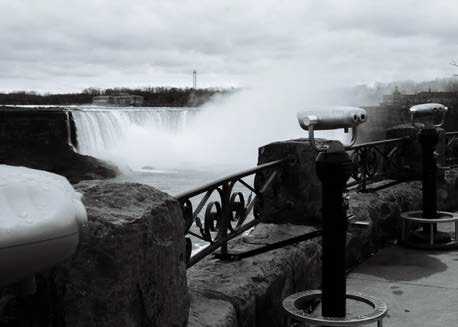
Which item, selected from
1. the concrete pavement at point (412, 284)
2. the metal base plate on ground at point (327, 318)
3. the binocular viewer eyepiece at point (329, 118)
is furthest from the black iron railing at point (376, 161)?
the binocular viewer eyepiece at point (329, 118)

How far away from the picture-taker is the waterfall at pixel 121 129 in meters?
35.4

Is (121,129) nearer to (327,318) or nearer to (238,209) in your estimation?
(238,209)

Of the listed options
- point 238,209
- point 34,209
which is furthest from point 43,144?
point 34,209

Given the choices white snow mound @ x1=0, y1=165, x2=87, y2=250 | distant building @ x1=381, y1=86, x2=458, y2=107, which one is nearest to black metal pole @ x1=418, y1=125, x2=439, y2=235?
white snow mound @ x1=0, y1=165, x2=87, y2=250

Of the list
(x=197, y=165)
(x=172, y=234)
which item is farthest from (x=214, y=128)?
(x=172, y=234)

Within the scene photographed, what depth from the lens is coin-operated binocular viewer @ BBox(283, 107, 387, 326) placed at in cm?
289

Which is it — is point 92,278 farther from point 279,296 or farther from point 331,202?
point 279,296

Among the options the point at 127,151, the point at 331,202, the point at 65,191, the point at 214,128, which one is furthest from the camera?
the point at 214,128

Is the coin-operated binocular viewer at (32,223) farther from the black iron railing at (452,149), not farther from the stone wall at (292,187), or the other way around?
the black iron railing at (452,149)

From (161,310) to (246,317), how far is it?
1015mm

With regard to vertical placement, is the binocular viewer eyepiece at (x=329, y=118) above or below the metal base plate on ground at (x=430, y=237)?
above

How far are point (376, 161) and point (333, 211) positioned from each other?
374 centimetres

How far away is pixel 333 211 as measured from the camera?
9.57 ft

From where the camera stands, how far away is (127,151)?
3894 centimetres
